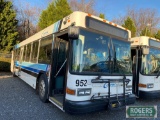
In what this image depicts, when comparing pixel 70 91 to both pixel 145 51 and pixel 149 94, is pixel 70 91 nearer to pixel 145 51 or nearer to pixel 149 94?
pixel 145 51

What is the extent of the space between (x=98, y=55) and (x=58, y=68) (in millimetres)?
1604

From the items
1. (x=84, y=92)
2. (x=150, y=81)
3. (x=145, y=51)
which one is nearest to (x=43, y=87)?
(x=84, y=92)

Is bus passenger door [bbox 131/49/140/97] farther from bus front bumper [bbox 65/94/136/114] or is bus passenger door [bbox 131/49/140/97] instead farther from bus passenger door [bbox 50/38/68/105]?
bus passenger door [bbox 50/38/68/105]

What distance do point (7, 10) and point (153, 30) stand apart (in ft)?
89.1

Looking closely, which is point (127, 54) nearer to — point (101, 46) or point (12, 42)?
point (101, 46)

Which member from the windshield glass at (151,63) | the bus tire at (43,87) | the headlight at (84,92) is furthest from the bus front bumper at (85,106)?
the windshield glass at (151,63)

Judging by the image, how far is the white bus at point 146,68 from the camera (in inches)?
235

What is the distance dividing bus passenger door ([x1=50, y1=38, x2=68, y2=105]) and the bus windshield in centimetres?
125

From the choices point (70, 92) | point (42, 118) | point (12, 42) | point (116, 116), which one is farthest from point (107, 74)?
point (12, 42)

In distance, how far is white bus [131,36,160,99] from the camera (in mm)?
5965

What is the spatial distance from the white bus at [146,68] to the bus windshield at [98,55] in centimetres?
158

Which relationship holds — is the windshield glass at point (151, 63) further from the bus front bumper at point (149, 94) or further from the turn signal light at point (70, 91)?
the turn signal light at point (70, 91)

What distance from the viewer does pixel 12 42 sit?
76.0 ft
